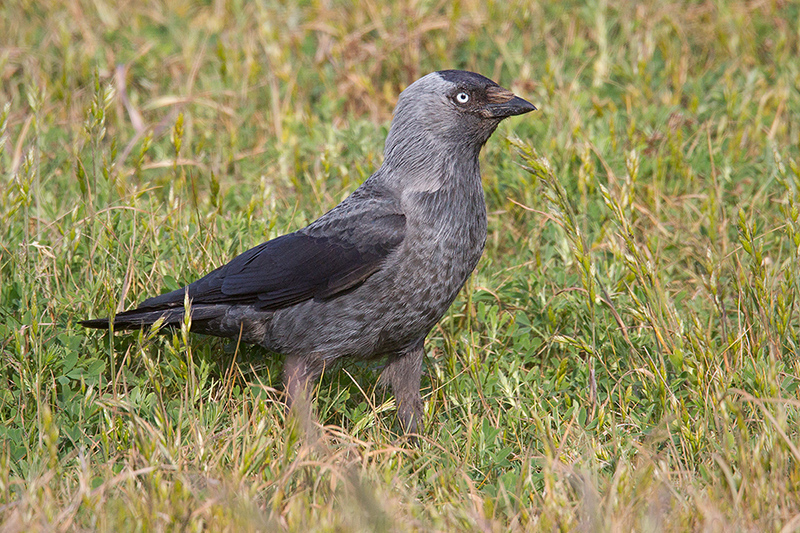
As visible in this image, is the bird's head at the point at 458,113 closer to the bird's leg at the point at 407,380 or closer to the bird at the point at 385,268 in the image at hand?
the bird at the point at 385,268

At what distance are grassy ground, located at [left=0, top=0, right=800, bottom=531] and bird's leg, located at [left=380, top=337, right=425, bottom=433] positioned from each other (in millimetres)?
89

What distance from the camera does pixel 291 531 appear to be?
2.62m

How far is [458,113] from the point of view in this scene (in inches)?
155

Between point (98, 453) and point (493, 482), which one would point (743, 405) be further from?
point (98, 453)

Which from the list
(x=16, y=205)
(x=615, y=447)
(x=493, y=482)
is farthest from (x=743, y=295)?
(x=16, y=205)

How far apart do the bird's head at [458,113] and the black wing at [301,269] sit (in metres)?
0.45

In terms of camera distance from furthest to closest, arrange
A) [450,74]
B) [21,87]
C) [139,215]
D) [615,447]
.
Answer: [21,87] → [139,215] → [450,74] → [615,447]

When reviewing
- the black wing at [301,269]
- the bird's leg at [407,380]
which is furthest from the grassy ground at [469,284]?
the black wing at [301,269]

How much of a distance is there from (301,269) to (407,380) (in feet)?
2.44

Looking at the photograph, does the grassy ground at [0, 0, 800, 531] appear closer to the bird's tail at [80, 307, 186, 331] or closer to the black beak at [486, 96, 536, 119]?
the bird's tail at [80, 307, 186, 331]

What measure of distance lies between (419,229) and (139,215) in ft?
5.86

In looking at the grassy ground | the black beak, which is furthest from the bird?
the grassy ground

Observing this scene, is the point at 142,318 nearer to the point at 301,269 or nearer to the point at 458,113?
the point at 301,269

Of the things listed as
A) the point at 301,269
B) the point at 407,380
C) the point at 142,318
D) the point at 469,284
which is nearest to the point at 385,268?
the point at 301,269
